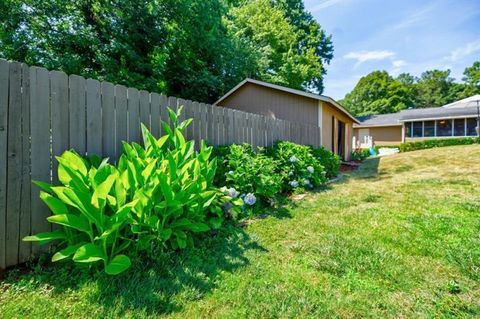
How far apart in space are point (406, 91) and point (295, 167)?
43.0 meters

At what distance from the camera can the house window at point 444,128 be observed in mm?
19266

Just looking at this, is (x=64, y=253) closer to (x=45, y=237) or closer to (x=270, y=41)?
(x=45, y=237)

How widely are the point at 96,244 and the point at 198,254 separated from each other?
892mm

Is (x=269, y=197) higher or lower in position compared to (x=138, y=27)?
lower

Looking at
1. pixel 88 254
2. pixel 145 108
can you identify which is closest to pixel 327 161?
pixel 145 108

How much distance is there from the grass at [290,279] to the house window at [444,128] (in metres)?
20.9

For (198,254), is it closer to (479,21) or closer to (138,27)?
(138,27)

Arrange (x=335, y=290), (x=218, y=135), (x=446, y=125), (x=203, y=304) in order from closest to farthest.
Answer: (x=203, y=304)
(x=335, y=290)
(x=218, y=135)
(x=446, y=125)

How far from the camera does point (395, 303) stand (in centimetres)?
172

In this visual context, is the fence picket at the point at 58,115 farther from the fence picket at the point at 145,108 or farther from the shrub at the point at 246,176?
the shrub at the point at 246,176

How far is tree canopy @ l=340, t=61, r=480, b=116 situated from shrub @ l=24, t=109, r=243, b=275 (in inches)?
1658

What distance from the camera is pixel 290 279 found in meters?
2.02

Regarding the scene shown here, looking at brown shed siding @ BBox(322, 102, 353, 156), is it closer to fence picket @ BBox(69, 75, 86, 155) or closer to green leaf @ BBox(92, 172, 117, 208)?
fence picket @ BBox(69, 75, 86, 155)

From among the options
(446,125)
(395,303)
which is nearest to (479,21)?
(446,125)
